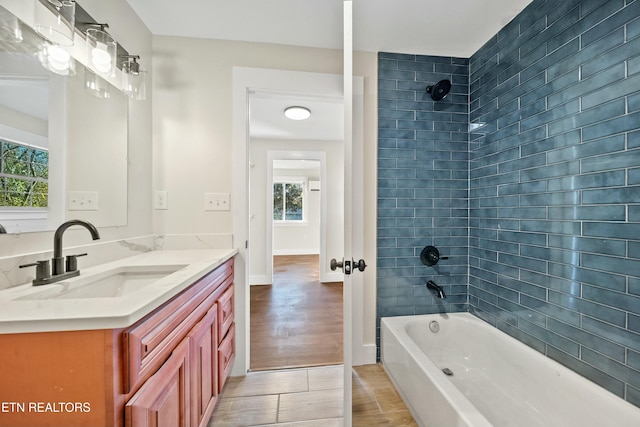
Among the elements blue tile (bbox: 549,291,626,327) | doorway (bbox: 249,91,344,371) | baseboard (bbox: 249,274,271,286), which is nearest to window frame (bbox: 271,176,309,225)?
doorway (bbox: 249,91,344,371)

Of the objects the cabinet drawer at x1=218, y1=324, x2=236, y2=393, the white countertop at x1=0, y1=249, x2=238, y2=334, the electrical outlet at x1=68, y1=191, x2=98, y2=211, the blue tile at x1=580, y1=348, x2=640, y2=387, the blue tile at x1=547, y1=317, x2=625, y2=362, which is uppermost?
the electrical outlet at x1=68, y1=191, x2=98, y2=211

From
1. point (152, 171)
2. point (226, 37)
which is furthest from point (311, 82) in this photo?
point (152, 171)

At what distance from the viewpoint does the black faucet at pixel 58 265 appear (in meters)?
0.88

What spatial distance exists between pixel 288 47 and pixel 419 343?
239cm

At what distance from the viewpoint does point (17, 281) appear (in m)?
0.88

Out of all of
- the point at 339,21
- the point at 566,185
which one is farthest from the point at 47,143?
the point at 566,185

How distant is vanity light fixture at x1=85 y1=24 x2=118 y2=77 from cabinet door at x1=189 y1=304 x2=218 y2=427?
1.39m

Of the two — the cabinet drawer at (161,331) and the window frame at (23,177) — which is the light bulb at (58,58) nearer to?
the window frame at (23,177)

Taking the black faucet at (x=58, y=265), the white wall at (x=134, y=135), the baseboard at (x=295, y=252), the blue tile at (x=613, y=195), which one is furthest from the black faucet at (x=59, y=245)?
the baseboard at (x=295, y=252)

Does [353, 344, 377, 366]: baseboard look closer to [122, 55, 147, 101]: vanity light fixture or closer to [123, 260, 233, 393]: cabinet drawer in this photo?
[123, 260, 233, 393]: cabinet drawer

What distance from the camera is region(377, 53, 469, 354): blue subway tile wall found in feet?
6.12

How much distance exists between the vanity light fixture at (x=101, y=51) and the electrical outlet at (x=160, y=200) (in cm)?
73

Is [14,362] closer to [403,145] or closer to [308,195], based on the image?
[403,145]

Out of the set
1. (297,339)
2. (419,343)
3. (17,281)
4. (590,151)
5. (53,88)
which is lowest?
(297,339)
